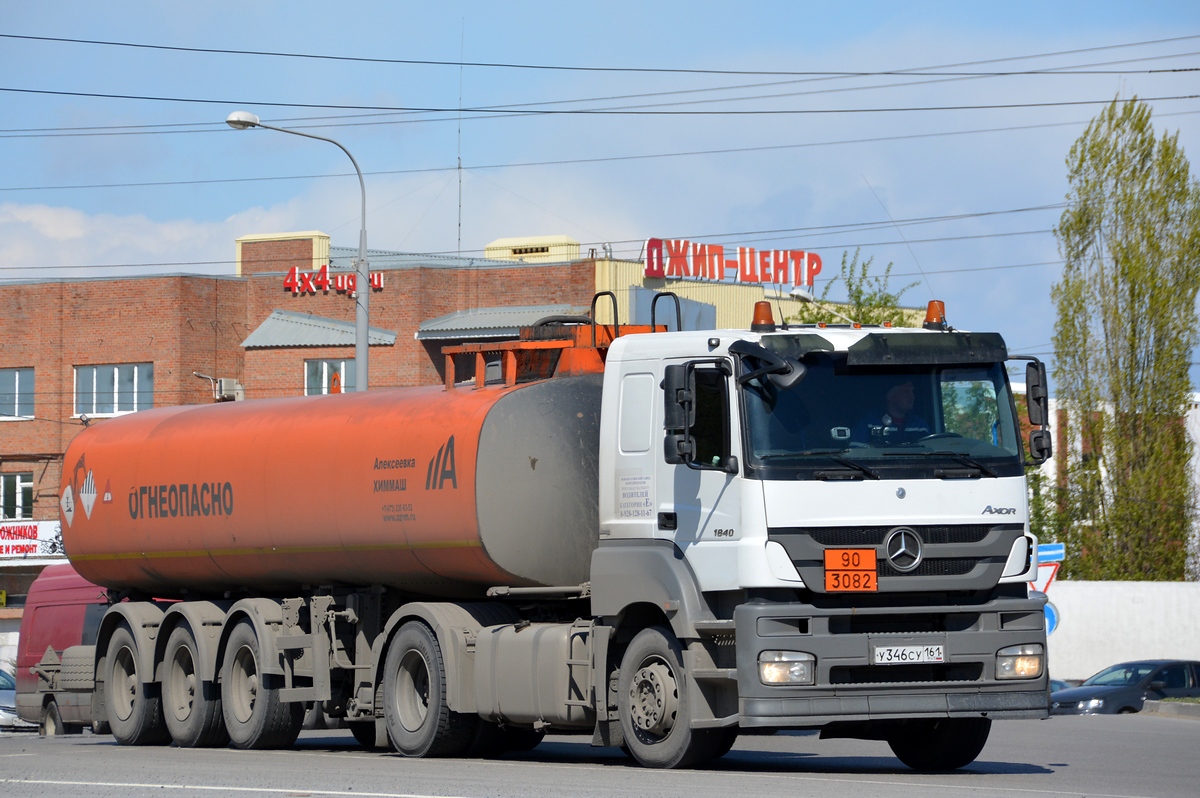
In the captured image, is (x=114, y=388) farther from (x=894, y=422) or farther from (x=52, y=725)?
(x=894, y=422)

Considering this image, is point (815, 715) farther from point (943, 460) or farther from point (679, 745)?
point (943, 460)

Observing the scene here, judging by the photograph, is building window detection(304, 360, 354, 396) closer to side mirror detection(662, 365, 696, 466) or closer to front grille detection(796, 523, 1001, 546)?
side mirror detection(662, 365, 696, 466)

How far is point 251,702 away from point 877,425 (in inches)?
309

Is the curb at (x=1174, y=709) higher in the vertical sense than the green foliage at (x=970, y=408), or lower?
lower

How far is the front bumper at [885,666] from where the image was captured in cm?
1146

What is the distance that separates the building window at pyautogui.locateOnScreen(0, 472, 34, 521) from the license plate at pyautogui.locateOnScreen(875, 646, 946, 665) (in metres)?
48.3

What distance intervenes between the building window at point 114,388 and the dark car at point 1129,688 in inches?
1345

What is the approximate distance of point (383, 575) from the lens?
15.4 metres

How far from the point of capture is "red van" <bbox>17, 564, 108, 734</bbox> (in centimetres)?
1950

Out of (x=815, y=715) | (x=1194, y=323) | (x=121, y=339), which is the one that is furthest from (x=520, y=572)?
(x=121, y=339)

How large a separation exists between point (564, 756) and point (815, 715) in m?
4.62

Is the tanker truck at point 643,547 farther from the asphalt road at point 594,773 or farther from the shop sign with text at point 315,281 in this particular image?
the shop sign with text at point 315,281

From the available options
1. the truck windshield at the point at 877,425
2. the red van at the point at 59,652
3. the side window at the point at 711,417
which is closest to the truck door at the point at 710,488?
the side window at the point at 711,417

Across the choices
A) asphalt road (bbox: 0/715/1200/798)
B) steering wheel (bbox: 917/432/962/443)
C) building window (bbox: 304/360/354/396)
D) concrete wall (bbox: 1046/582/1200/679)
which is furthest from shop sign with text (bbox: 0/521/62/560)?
steering wheel (bbox: 917/432/962/443)
